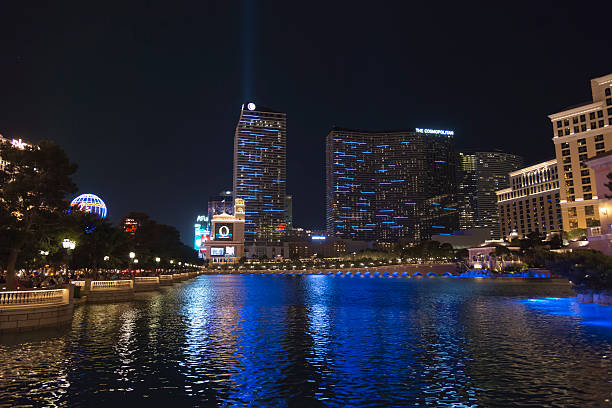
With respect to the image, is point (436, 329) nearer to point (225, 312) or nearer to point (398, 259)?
point (225, 312)

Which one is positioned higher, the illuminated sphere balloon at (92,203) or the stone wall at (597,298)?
the illuminated sphere balloon at (92,203)

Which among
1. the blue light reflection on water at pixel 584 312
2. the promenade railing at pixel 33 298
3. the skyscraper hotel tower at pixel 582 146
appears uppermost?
the skyscraper hotel tower at pixel 582 146

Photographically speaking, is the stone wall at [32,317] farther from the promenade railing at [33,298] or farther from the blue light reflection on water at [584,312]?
the blue light reflection on water at [584,312]

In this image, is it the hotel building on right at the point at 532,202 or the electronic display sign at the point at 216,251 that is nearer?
the hotel building on right at the point at 532,202

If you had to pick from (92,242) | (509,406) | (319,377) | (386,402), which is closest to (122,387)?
(319,377)

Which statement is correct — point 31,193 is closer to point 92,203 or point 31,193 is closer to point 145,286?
point 145,286

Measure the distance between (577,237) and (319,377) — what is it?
97.6 m

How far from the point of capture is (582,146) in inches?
4257

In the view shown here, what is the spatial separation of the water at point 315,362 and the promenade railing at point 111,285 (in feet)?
47.3

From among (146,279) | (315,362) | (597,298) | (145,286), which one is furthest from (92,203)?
(597,298)

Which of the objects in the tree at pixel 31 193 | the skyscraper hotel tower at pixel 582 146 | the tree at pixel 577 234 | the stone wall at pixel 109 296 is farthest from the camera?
the skyscraper hotel tower at pixel 582 146

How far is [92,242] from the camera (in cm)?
4572

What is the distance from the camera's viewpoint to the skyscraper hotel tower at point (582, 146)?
102m

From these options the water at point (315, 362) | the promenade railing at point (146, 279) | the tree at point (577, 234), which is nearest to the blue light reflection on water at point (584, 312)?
the water at point (315, 362)
